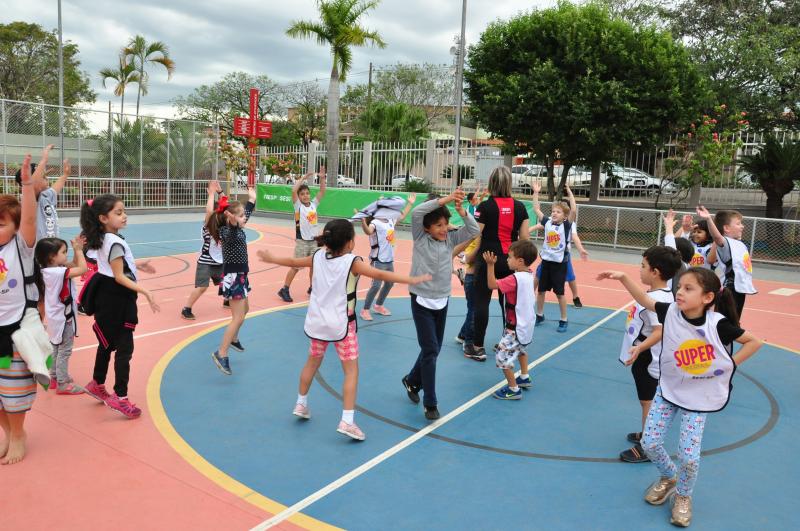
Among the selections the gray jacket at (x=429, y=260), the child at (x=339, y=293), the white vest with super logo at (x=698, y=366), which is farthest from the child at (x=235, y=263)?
the white vest with super logo at (x=698, y=366)

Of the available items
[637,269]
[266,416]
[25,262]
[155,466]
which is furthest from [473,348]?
[637,269]

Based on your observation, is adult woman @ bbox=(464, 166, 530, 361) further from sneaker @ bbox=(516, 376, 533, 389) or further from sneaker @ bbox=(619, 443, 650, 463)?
sneaker @ bbox=(619, 443, 650, 463)

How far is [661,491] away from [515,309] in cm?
198

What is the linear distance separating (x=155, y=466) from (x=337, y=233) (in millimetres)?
1985

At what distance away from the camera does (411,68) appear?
47406 mm

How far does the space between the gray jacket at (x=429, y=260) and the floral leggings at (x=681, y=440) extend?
6.25 ft

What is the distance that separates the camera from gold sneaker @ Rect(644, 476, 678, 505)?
3.92m

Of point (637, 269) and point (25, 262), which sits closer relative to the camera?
point (25, 262)

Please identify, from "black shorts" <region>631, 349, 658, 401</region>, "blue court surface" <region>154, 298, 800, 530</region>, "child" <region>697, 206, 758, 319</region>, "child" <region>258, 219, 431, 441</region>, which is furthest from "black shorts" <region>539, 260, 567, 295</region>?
"child" <region>258, 219, 431, 441</region>

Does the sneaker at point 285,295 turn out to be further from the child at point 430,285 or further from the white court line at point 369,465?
the child at point 430,285

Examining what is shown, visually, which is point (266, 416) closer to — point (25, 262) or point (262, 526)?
point (262, 526)

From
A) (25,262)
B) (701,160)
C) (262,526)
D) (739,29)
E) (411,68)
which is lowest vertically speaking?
(262,526)

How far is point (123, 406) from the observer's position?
4.83 metres

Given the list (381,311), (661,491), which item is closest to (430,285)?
(661,491)
